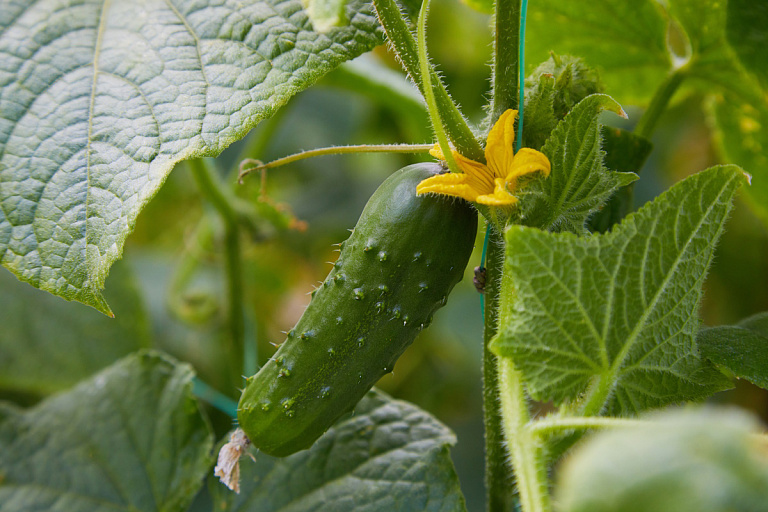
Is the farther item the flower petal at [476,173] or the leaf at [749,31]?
the leaf at [749,31]

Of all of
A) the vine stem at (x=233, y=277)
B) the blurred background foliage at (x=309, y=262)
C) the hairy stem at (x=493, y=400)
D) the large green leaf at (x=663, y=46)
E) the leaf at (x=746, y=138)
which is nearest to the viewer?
the hairy stem at (x=493, y=400)

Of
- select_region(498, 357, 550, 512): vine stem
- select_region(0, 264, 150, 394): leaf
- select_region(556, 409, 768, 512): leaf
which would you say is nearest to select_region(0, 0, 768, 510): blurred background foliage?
select_region(0, 264, 150, 394): leaf

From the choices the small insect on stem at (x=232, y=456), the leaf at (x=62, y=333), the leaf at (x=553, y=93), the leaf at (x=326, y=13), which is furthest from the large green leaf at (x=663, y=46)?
the leaf at (x=62, y=333)

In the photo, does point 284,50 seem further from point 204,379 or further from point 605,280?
point 204,379

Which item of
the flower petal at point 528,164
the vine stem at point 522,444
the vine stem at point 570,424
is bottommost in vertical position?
the vine stem at point 522,444

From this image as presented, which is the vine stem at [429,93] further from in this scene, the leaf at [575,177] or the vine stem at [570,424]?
A: the vine stem at [570,424]

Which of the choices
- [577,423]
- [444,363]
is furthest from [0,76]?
[444,363]

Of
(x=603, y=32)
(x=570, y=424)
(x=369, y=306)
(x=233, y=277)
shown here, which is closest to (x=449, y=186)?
(x=369, y=306)
